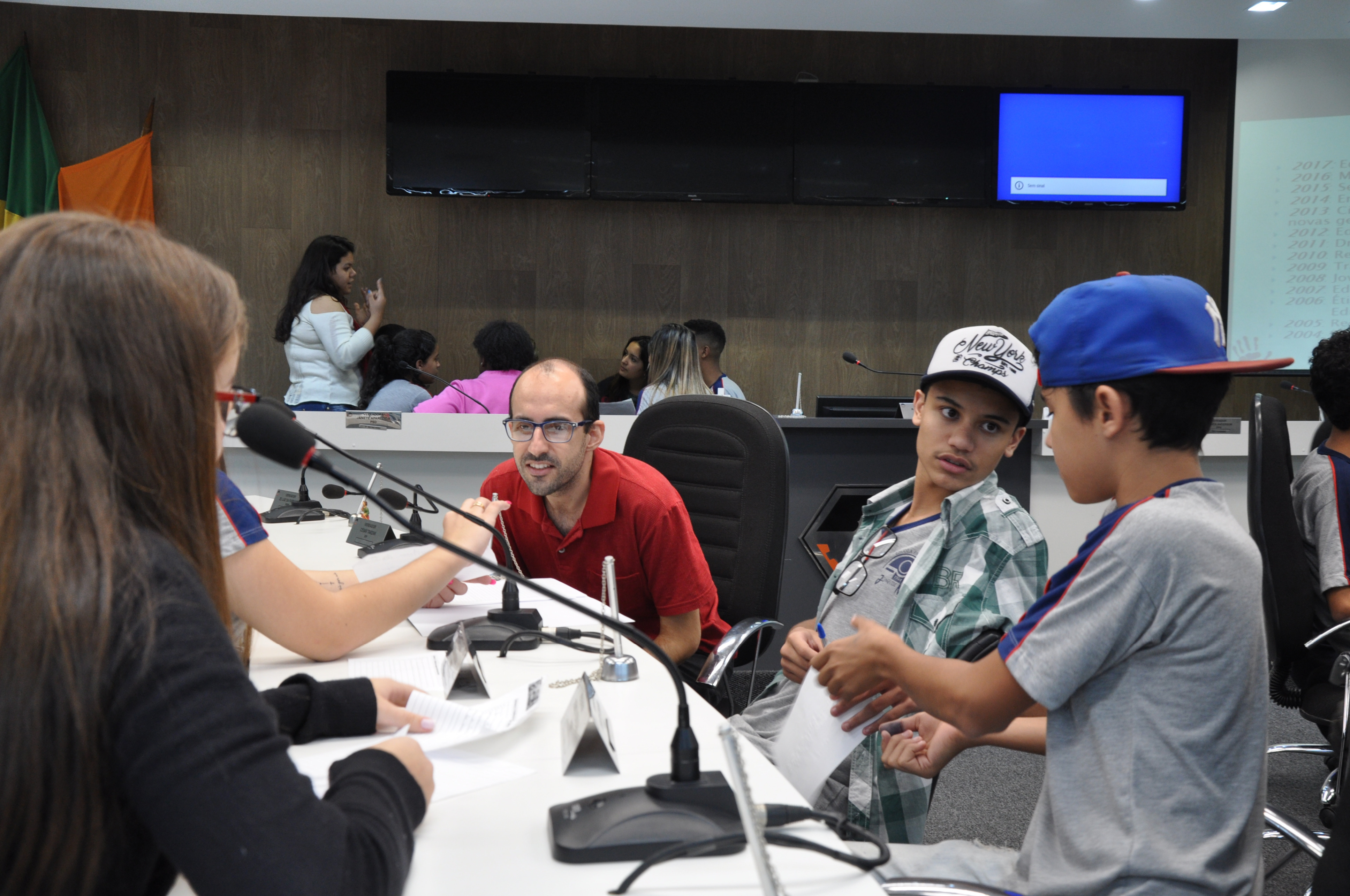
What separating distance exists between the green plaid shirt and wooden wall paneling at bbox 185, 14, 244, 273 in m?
5.00

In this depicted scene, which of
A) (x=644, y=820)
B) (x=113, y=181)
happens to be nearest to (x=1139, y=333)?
(x=644, y=820)

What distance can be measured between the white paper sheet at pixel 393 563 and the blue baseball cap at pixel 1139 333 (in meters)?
0.92

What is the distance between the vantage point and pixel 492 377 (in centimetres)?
425

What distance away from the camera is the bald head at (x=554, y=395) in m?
2.02

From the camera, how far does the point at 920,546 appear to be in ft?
5.24

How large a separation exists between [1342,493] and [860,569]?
50.2 inches

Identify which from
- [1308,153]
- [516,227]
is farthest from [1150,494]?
[1308,153]

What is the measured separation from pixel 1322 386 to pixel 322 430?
3.22 meters

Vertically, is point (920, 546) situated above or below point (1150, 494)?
below

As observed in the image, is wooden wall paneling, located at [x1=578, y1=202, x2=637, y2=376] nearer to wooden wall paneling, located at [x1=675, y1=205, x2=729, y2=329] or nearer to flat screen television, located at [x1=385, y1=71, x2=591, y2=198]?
wooden wall paneling, located at [x1=675, y1=205, x2=729, y2=329]

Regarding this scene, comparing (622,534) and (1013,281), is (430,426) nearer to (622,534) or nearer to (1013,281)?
(622,534)

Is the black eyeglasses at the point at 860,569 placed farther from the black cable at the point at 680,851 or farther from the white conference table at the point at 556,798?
the black cable at the point at 680,851

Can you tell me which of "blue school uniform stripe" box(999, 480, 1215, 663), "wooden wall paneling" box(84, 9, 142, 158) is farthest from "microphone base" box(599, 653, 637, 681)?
"wooden wall paneling" box(84, 9, 142, 158)

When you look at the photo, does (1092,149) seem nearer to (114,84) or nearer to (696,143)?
(696,143)
